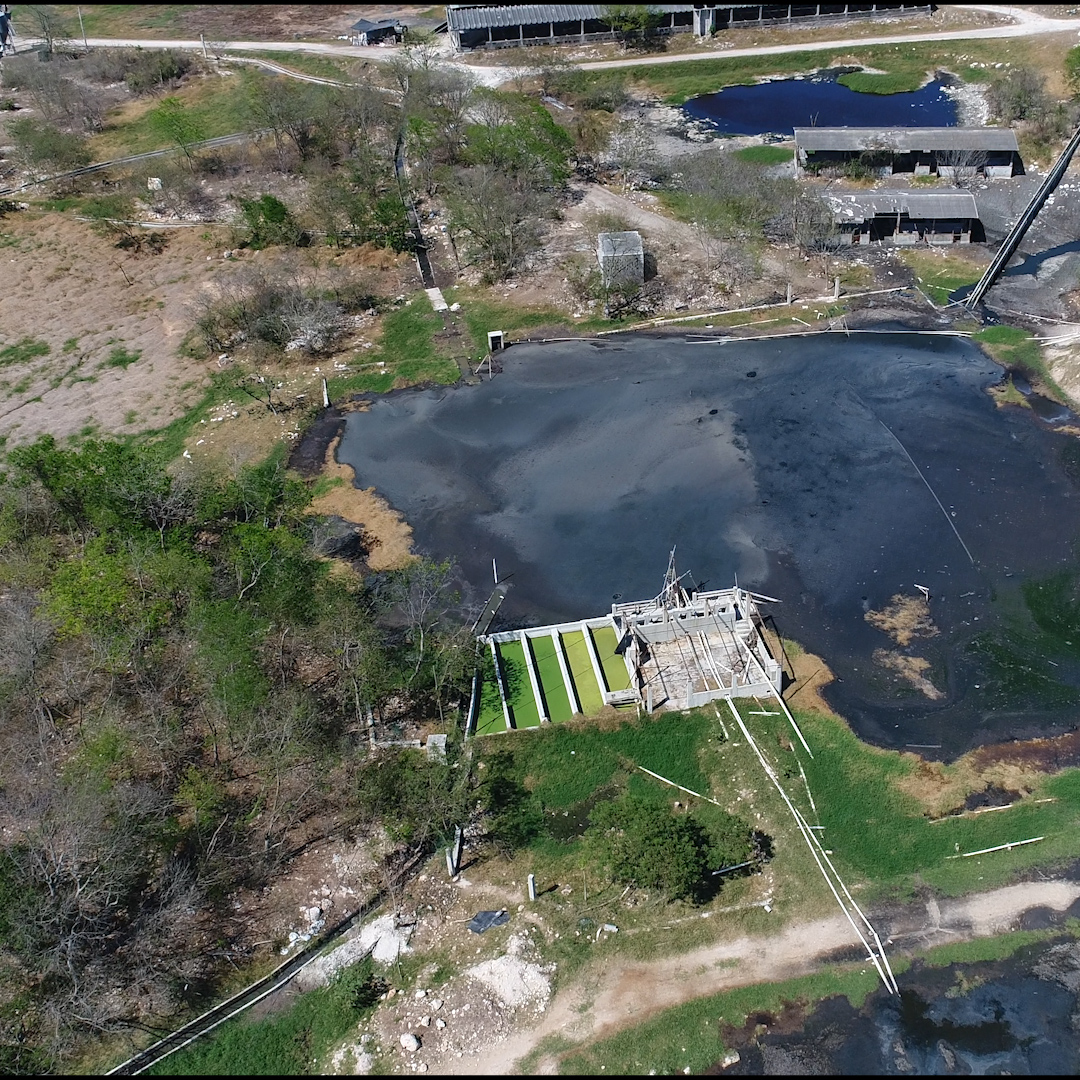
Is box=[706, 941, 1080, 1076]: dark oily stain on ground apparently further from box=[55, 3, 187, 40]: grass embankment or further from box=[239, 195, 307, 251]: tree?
box=[55, 3, 187, 40]: grass embankment

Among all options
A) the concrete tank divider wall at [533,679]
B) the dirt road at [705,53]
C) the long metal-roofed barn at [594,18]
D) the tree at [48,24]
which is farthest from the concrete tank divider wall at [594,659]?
the tree at [48,24]

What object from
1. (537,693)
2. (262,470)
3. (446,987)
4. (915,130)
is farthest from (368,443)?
(915,130)

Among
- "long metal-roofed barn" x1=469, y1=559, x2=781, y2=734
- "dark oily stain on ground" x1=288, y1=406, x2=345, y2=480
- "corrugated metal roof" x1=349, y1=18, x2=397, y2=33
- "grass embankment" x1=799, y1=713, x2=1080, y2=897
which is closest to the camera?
"grass embankment" x1=799, y1=713, x2=1080, y2=897

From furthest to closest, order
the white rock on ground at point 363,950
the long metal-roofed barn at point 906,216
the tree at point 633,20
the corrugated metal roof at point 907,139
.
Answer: the tree at point 633,20, the corrugated metal roof at point 907,139, the long metal-roofed barn at point 906,216, the white rock on ground at point 363,950

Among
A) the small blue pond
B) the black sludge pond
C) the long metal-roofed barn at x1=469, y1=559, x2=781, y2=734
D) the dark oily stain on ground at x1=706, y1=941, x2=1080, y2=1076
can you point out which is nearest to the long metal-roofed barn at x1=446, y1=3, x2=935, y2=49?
the small blue pond

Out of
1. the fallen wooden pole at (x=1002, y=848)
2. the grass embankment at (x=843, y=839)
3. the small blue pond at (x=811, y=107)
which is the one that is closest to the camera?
the grass embankment at (x=843, y=839)

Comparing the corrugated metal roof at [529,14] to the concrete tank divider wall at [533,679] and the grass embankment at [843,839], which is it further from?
the grass embankment at [843,839]

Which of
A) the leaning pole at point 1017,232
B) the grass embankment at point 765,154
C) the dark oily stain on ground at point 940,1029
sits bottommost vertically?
the dark oily stain on ground at point 940,1029
